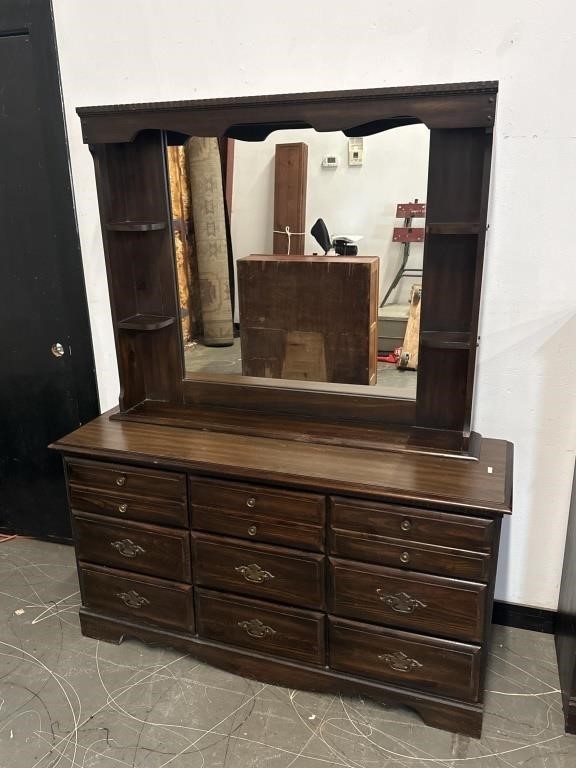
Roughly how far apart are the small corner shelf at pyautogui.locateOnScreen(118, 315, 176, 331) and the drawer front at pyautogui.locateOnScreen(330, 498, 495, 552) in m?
0.83

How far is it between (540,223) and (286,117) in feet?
2.56

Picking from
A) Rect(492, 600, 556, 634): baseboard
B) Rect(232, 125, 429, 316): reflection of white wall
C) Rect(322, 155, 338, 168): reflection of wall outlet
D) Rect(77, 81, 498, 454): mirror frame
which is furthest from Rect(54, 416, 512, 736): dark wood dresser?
Rect(322, 155, 338, 168): reflection of wall outlet

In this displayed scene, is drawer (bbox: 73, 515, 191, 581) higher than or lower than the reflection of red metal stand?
lower

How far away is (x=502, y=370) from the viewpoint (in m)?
1.90

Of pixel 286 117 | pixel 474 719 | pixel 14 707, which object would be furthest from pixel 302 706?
pixel 286 117

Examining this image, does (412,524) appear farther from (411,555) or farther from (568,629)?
(568,629)

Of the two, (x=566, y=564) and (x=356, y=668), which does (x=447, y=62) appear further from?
(x=356, y=668)

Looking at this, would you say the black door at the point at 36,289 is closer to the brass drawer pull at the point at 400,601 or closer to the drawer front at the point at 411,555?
the drawer front at the point at 411,555

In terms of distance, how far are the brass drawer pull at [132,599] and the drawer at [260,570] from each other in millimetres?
237

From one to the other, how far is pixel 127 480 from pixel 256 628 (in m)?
0.59

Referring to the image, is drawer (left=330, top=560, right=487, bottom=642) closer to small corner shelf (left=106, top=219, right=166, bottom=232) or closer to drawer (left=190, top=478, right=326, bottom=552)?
drawer (left=190, top=478, right=326, bottom=552)

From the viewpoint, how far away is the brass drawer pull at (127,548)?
1914 mm

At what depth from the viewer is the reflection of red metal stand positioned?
176cm

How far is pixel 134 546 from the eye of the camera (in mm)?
1917
